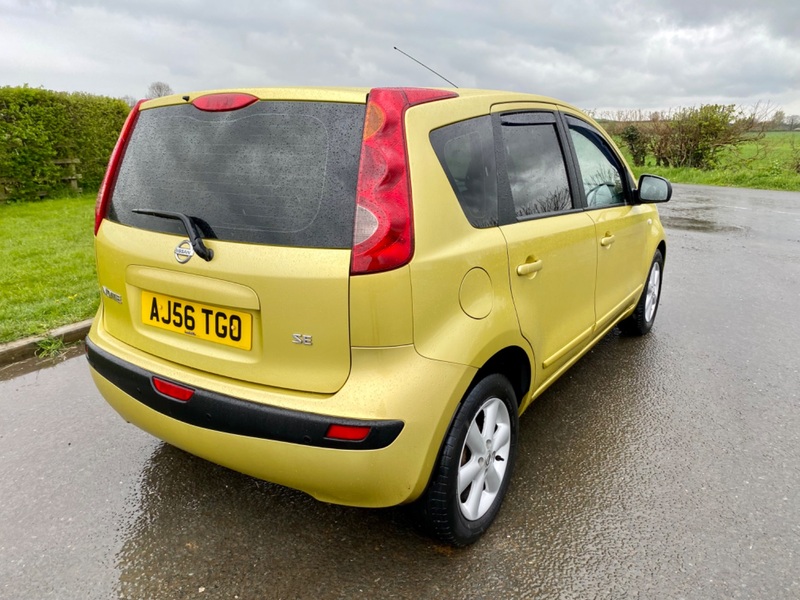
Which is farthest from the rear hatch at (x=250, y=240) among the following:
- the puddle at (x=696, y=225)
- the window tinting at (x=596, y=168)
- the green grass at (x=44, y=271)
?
the puddle at (x=696, y=225)

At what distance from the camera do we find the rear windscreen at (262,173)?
6.12ft

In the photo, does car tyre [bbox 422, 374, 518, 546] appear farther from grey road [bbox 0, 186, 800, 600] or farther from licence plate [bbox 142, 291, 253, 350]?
licence plate [bbox 142, 291, 253, 350]

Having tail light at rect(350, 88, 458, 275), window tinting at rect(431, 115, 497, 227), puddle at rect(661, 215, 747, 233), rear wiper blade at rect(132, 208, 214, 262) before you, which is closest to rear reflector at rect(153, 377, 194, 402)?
rear wiper blade at rect(132, 208, 214, 262)

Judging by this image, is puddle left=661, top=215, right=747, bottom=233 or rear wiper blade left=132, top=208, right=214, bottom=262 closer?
rear wiper blade left=132, top=208, right=214, bottom=262

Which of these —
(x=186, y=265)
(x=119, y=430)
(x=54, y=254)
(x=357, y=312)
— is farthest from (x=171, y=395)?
(x=54, y=254)

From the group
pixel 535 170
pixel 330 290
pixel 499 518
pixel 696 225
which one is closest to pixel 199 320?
pixel 330 290

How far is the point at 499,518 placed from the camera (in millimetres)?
2441

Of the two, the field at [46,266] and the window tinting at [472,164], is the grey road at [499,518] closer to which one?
the field at [46,266]

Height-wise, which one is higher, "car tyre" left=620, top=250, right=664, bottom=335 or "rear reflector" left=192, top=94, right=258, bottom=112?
"rear reflector" left=192, top=94, right=258, bottom=112

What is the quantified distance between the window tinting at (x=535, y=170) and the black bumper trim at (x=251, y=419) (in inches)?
46.4

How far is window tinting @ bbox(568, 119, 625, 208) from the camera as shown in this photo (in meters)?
3.22

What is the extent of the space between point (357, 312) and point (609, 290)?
215 cm

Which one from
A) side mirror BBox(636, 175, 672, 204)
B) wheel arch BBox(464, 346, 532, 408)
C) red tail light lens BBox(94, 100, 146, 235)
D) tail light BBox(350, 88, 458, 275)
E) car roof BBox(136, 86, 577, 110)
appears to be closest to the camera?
tail light BBox(350, 88, 458, 275)

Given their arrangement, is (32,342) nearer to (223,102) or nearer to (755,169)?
(223,102)
